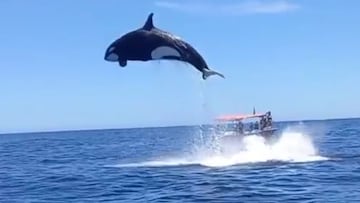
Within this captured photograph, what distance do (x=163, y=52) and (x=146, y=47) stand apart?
1.33ft

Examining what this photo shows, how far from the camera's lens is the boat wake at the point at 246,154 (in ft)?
175

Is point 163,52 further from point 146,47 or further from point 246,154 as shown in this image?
point 246,154

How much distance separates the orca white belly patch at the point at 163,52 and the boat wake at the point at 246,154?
3904cm

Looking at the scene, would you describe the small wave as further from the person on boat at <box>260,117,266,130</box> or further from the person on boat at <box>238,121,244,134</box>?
the person on boat at <box>260,117,266,130</box>

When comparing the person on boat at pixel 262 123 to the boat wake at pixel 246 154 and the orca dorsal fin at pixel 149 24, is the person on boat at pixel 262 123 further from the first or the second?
the orca dorsal fin at pixel 149 24

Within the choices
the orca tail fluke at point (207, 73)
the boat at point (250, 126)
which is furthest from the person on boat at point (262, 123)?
the orca tail fluke at point (207, 73)

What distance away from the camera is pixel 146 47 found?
11.6 meters

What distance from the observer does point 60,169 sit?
5322cm

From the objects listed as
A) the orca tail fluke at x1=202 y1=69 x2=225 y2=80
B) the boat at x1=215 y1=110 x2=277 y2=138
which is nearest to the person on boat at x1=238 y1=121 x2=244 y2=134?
the boat at x1=215 y1=110 x2=277 y2=138

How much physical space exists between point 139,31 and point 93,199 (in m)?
21.6

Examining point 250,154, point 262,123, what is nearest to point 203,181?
point 250,154

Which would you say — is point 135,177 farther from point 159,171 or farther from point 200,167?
point 200,167

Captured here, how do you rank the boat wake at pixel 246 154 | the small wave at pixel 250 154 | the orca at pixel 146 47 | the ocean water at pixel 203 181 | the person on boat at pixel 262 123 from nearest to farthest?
the orca at pixel 146 47, the ocean water at pixel 203 181, the small wave at pixel 250 154, the boat wake at pixel 246 154, the person on boat at pixel 262 123

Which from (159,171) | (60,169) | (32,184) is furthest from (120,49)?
(60,169)
